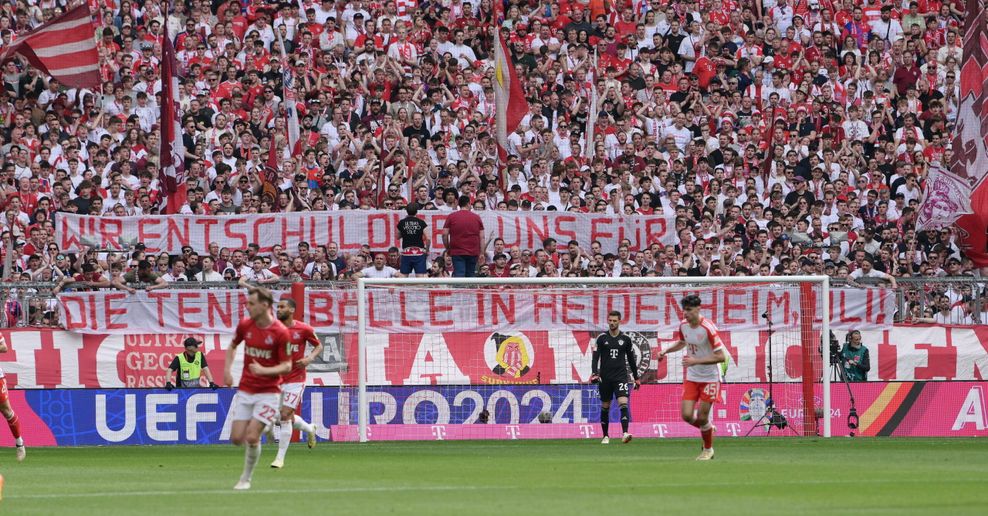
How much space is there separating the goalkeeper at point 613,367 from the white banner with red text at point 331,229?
13.2 feet

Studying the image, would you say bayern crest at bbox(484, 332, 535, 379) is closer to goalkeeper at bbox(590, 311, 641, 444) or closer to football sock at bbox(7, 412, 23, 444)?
goalkeeper at bbox(590, 311, 641, 444)

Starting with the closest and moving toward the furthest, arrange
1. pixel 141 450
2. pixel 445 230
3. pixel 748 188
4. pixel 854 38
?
pixel 141 450, pixel 445 230, pixel 748 188, pixel 854 38

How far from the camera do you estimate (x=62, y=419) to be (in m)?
25.6

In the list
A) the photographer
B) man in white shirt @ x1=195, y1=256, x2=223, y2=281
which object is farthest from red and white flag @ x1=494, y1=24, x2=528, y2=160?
the photographer

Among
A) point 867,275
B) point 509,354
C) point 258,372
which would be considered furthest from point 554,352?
point 258,372

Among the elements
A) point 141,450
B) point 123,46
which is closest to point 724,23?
point 123,46

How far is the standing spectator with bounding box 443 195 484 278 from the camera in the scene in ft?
90.2

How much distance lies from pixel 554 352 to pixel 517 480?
34.6ft

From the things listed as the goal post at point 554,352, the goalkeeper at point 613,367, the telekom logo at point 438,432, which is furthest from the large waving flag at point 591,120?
the telekom logo at point 438,432

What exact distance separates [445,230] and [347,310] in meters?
2.09

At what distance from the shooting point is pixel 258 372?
1507 cm

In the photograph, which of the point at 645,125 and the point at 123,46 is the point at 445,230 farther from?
the point at 123,46

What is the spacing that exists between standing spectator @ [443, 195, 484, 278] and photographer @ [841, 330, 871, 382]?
20.5 ft

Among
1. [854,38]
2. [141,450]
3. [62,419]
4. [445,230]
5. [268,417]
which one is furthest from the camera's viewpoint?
[854,38]
